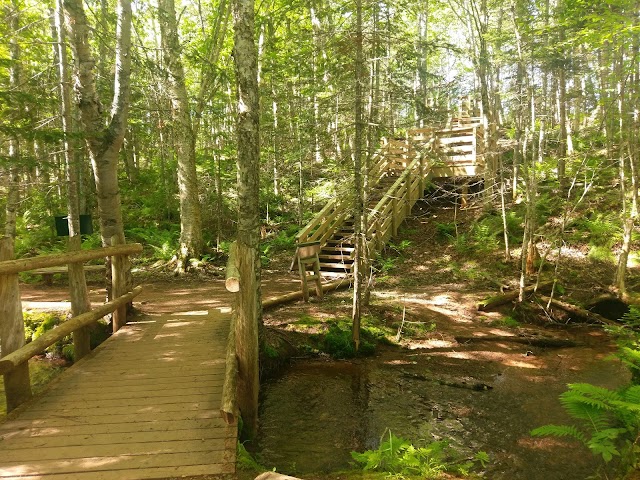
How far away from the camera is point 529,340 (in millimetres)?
8719

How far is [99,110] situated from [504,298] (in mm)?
9867

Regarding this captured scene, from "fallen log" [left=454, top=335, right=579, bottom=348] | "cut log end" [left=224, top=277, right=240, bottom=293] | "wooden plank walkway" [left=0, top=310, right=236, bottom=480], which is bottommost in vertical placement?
"fallen log" [left=454, top=335, right=579, bottom=348]

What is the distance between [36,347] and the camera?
15.8 ft

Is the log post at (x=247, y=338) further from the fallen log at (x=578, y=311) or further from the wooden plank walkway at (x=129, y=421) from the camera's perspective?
the fallen log at (x=578, y=311)

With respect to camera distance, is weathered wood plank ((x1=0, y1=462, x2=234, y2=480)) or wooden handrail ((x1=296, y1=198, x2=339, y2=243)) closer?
weathered wood plank ((x1=0, y1=462, x2=234, y2=480))

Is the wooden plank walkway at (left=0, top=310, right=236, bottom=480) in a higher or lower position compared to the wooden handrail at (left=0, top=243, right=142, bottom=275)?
lower

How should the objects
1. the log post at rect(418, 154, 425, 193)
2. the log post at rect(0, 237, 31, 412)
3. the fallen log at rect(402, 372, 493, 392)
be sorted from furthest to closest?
the log post at rect(418, 154, 425, 193) < the fallen log at rect(402, 372, 493, 392) < the log post at rect(0, 237, 31, 412)

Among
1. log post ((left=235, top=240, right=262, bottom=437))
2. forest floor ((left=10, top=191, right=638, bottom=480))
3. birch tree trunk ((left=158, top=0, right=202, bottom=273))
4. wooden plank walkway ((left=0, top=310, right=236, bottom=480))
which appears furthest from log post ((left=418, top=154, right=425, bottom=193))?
log post ((left=235, top=240, right=262, bottom=437))

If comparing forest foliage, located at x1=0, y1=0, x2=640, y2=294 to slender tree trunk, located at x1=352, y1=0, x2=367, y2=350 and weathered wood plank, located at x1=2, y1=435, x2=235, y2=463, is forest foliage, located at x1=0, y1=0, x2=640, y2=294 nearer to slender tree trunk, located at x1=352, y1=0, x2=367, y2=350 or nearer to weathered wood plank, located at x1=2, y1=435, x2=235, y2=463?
slender tree trunk, located at x1=352, y1=0, x2=367, y2=350

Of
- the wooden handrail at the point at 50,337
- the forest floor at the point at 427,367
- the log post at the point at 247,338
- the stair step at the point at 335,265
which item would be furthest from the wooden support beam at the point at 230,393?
the stair step at the point at 335,265

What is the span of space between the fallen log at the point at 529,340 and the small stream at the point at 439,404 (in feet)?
0.52

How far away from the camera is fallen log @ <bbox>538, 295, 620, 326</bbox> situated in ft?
30.7

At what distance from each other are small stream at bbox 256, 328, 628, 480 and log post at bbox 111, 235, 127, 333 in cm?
302

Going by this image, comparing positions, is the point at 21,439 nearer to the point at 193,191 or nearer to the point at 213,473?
the point at 213,473
